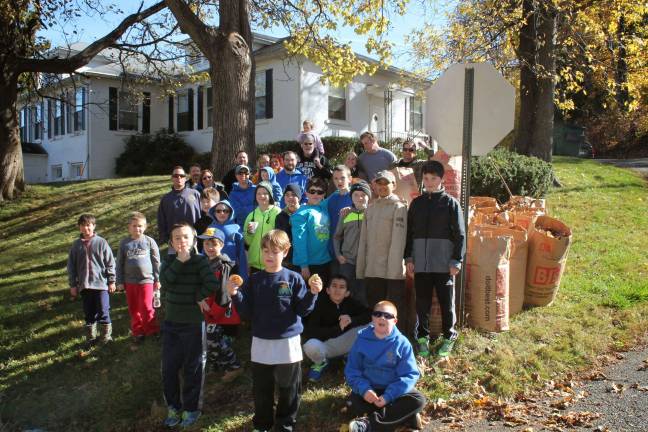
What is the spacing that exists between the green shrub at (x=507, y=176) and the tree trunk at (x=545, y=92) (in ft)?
8.39

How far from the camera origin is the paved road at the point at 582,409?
172 inches

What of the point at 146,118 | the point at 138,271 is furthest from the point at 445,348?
the point at 146,118

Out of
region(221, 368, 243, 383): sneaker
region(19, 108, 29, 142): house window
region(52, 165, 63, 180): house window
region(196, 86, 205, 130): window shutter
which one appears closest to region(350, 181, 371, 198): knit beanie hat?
region(221, 368, 243, 383): sneaker

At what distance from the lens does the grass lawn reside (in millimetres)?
5164

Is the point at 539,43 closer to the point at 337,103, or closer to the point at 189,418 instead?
the point at 337,103

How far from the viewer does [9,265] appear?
419 inches

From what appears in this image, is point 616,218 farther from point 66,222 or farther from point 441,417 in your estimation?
point 66,222

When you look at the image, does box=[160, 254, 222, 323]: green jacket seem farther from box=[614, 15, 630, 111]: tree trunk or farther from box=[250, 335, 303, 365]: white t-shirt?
box=[614, 15, 630, 111]: tree trunk

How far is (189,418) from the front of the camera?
4.90 metres

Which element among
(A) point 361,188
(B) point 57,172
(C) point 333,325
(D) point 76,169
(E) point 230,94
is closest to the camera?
(C) point 333,325

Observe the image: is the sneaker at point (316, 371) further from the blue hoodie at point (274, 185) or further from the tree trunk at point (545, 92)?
the tree trunk at point (545, 92)

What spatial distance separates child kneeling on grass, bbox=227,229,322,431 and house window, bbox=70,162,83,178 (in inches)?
904

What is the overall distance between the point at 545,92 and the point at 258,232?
11543 mm

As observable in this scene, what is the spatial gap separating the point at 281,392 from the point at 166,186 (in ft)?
39.3
